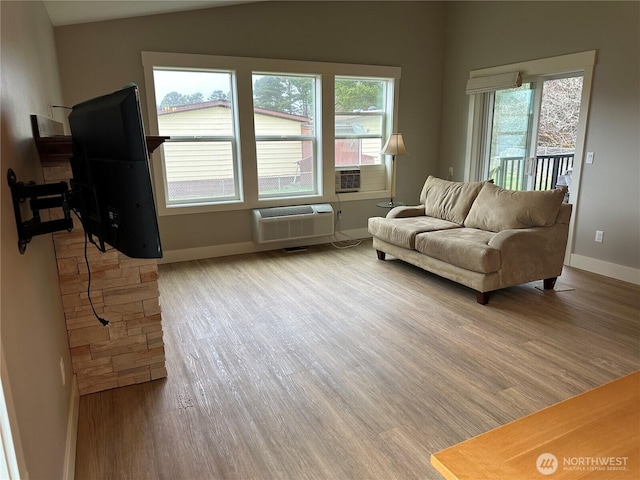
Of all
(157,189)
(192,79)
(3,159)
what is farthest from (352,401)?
(192,79)

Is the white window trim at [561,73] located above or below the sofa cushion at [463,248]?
above

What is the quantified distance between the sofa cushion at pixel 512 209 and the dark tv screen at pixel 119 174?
3.28 metres

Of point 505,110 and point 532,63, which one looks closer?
point 532,63

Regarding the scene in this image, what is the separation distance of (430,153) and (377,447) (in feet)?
16.4

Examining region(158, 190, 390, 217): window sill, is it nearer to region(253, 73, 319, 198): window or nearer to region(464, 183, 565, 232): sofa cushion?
region(253, 73, 319, 198): window

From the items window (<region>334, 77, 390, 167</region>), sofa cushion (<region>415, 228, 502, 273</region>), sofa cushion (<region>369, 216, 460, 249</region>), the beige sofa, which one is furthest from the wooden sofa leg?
window (<region>334, 77, 390, 167</region>)

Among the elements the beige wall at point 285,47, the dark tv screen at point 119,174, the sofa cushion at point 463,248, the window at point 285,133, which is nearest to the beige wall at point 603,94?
the beige wall at point 285,47

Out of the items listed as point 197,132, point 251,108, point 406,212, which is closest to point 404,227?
point 406,212

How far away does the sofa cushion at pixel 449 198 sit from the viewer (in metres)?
4.43

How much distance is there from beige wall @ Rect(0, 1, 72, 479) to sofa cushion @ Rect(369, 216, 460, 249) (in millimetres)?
3029

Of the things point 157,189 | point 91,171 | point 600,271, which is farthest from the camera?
point 157,189

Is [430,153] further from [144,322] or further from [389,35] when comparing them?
[144,322]

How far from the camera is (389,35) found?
18.1 ft

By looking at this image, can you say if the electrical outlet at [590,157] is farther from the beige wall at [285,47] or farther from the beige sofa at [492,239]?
the beige wall at [285,47]
